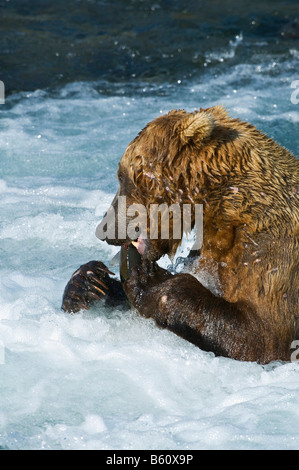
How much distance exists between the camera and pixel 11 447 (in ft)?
14.7

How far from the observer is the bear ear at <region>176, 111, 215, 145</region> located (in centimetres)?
469

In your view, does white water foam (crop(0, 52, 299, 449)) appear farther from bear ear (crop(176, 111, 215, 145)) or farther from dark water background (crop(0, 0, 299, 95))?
→ dark water background (crop(0, 0, 299, 95))

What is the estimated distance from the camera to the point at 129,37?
1406 centimetres

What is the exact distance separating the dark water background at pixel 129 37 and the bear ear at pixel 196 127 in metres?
7.61

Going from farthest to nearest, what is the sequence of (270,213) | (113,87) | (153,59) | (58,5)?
(58,5)
(153,59)
(113,87)
(270,213)

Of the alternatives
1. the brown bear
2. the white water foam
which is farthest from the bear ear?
the white water foam

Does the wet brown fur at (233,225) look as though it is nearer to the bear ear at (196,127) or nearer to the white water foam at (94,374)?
the bear ear at (196,127)

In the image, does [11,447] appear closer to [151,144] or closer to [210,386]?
[210,386]

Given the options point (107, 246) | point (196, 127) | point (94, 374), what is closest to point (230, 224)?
point (196, 127)

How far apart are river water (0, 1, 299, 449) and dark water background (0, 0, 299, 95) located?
0.05 meters

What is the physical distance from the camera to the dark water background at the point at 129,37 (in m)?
12.7

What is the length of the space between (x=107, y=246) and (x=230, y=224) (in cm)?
256
